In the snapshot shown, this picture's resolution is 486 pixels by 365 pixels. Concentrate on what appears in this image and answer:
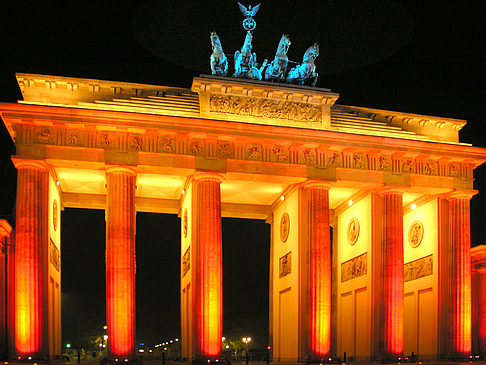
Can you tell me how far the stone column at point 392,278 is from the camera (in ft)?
113

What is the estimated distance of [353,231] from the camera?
39906 millimetres

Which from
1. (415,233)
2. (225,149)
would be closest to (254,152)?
(225,149)

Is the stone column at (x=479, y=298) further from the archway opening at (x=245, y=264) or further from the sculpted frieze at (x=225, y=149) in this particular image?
the archway opening at (x=245, y=264)

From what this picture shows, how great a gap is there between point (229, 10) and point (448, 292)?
850 inches

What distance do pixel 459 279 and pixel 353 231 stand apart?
7040 mm

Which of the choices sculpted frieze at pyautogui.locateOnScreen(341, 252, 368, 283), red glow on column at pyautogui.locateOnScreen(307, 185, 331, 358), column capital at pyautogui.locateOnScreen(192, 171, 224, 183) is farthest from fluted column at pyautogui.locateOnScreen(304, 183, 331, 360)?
column capital at pyautogui.locateOnScreen(192, 171, 224, 183)

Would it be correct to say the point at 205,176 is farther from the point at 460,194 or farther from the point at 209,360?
the point at 460,194

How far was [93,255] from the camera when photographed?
54500 millimetres

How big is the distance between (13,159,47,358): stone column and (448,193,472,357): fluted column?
22.4 meters

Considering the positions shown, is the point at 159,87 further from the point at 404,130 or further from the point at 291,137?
the point at 404,130

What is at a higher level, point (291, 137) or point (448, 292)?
point (291, 137)

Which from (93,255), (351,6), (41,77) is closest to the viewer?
(41,77)

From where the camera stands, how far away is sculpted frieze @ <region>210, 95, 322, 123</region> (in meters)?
34.5

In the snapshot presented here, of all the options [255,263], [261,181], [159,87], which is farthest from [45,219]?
[255,263]
